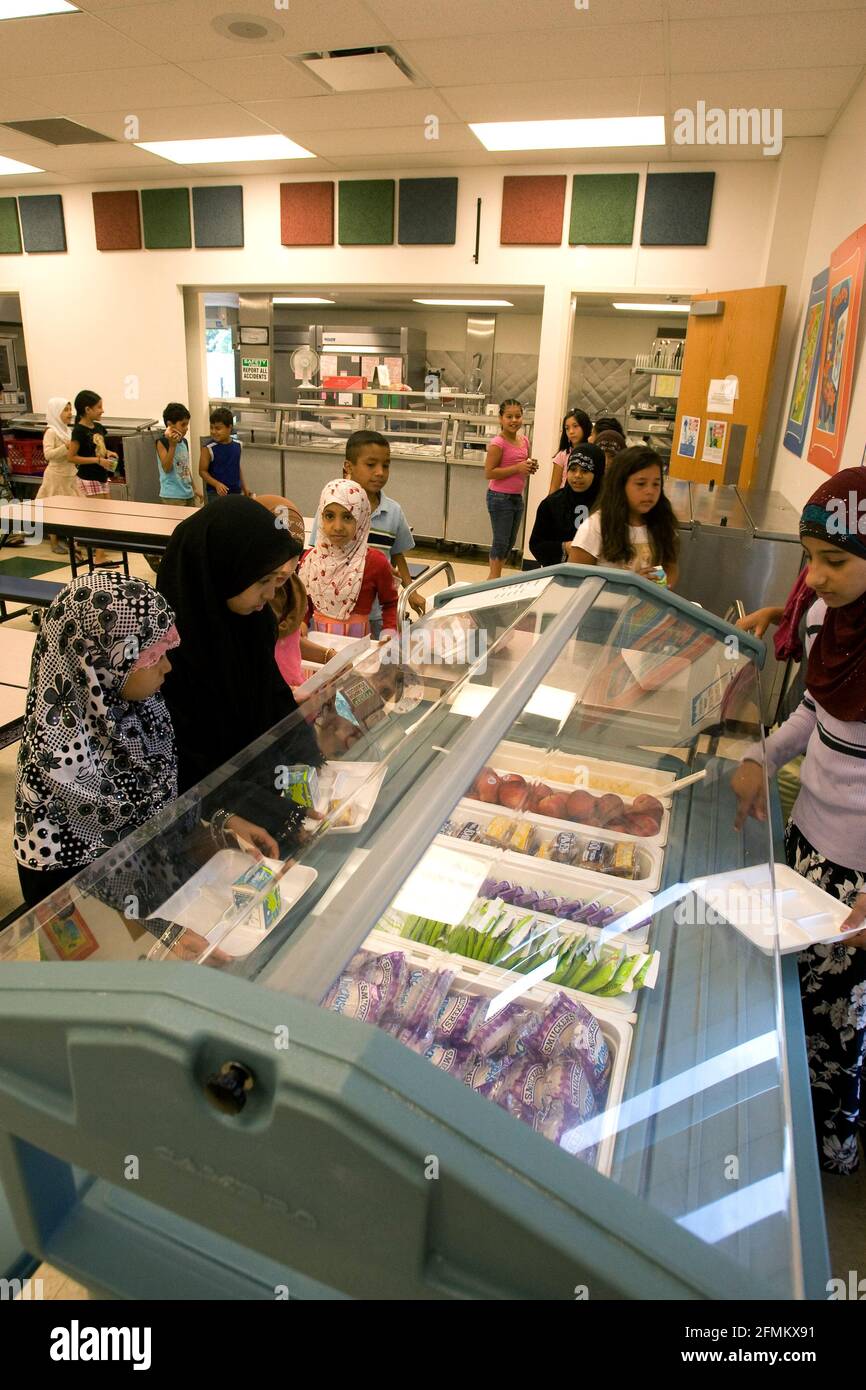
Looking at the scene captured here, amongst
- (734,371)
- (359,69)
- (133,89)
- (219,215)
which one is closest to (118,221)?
(219,215)

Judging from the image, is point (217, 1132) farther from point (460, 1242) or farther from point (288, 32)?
point (288, 32)

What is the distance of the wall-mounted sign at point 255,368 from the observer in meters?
10.3

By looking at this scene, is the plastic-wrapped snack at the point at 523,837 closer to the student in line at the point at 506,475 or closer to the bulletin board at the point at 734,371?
the bulletin board at the point at 734,371

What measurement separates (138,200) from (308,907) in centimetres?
904

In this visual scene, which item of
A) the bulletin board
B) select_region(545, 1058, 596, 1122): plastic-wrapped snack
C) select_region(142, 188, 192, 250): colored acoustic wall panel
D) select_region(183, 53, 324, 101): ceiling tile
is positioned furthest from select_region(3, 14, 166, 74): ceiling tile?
select_region(545, 1058, 596, 1122): plastic-wrapped snack

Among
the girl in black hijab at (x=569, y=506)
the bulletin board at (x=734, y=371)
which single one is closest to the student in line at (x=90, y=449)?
the girl in black hijab at (x=569, y=506)

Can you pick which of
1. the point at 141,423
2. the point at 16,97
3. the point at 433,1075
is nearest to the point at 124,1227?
the point at 433,1075

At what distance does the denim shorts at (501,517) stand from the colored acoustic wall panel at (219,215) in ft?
12.2

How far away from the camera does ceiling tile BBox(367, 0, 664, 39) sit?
11.7 feet

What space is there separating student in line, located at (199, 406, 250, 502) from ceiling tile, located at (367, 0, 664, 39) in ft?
11.9

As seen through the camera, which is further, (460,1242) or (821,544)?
(821,544)

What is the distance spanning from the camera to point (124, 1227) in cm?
75

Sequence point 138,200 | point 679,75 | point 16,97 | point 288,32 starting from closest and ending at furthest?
point 288,32 → point 679,75 → point 16,97 → point 138,200

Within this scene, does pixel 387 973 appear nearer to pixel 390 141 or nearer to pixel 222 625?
pixel 222 625
